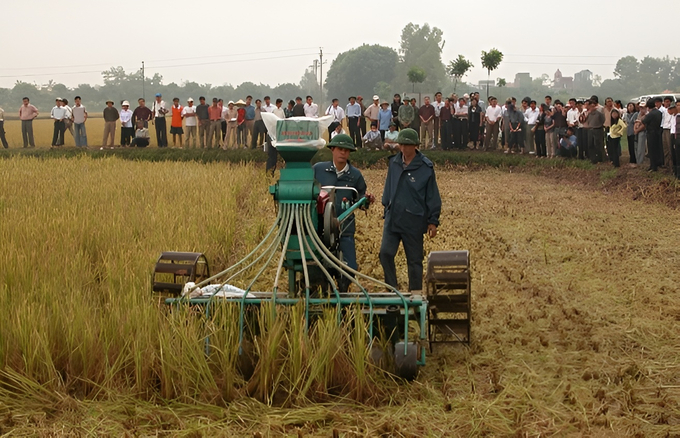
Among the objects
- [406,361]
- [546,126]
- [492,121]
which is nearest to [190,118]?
[492,121]

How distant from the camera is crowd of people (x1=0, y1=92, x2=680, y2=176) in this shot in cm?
2261

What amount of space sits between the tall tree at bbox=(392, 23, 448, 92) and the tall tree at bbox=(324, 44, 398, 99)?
208 cm

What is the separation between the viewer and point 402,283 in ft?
31.5

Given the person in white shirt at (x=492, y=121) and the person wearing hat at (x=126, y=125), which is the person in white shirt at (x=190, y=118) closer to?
the person wearing hat at (x=126, y=125)

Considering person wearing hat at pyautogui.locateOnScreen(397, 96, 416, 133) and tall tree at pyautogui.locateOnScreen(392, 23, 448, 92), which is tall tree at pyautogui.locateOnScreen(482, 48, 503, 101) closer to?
person wearing hat at pyautogui.locateOnScreen(397, 96, 416, 133)

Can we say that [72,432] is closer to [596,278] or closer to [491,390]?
[491,390]

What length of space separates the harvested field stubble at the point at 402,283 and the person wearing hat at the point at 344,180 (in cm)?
131

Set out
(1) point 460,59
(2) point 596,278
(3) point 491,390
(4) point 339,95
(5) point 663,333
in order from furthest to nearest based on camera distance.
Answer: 1. (4) point 339,95
2. (1) point 460,59
3. (2) point 596,278
4. (5) point 663,333
5. (3) point 491,390

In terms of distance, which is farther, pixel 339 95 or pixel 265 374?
pixel 339 95

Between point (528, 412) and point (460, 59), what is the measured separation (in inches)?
1291

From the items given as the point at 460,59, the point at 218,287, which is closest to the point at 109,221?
the point at 218,287

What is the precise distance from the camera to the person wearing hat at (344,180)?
796 centimetres

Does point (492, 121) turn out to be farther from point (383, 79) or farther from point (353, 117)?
point (383, 79)

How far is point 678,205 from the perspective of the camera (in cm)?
1568
